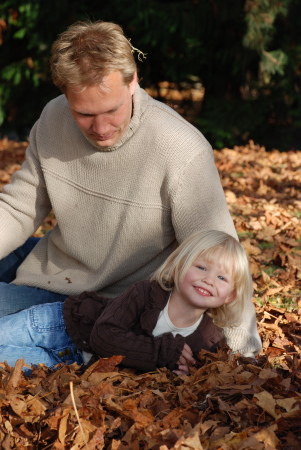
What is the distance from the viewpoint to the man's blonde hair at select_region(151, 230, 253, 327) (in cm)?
288

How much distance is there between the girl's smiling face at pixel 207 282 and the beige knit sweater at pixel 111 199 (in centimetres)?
31

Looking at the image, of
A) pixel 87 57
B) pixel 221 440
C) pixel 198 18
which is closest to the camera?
pixel 221 440

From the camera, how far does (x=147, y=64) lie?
34.7 feet

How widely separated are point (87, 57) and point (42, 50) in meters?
7.72

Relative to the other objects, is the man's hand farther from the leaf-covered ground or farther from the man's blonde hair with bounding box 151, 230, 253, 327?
the man's blonde hair with bounding box 151, 230, 253, 327

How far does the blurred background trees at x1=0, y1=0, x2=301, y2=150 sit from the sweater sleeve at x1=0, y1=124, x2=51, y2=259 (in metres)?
6.34

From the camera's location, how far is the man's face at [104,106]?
116 inches

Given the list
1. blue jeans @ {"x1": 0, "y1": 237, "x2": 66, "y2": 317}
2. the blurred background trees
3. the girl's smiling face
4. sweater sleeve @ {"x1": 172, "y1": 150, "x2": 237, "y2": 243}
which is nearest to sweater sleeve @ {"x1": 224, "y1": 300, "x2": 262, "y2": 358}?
the girl's smiling face

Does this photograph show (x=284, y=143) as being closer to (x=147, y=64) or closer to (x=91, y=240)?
(x=147, y=64)

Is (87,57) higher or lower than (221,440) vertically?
higher

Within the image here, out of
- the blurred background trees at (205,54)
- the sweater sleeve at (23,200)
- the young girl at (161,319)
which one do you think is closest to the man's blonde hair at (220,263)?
the young girl at (161,319)

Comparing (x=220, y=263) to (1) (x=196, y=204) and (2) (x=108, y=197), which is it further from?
(2) (x=108, y=197)

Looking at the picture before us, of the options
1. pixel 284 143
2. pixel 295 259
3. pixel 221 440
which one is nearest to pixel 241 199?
pixel 295 259

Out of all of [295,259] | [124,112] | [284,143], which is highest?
[124,112]
